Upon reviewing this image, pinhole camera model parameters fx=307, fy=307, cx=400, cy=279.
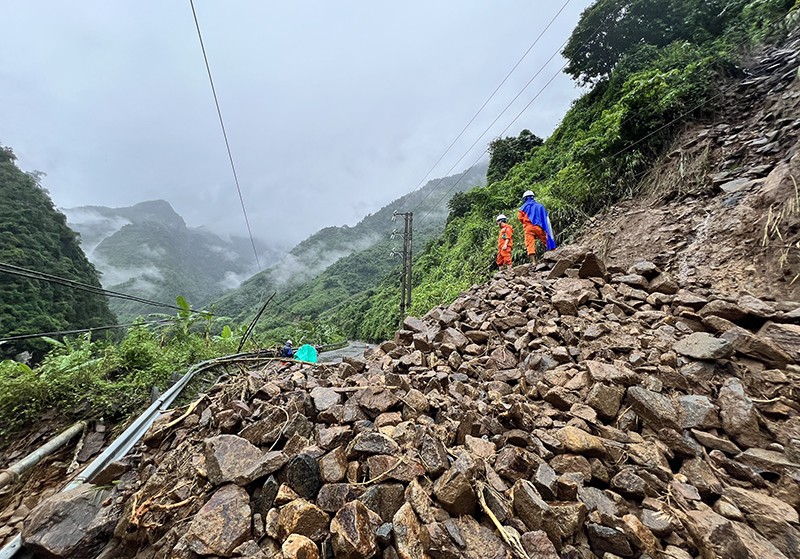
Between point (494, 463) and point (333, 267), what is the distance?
62.1 meters

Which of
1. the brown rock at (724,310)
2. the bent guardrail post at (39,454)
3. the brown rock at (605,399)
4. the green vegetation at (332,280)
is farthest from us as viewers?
the green vegetation at (332,280)

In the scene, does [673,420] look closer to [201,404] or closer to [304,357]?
[201,404]

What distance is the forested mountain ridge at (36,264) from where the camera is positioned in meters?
15.5

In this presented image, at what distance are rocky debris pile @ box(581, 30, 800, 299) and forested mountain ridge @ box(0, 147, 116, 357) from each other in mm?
21076

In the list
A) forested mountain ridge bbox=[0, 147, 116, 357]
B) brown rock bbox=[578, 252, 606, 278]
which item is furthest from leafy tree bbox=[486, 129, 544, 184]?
forested mountain ridge bbox=[0, 147, 116, 357]

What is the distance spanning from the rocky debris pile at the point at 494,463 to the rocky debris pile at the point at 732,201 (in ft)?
3.12

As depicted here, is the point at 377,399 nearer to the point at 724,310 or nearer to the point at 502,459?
the point at 502,459

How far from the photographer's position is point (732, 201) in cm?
500

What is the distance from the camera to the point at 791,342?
8.82 feet

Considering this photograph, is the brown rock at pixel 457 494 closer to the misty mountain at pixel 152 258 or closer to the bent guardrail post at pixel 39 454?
the bent guardrail post at pixel 39 454

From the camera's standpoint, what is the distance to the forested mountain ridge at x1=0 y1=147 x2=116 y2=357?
50.7 feet

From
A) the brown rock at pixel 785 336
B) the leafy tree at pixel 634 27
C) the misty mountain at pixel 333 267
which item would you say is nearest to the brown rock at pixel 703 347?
the brown rock at pixel 785 336

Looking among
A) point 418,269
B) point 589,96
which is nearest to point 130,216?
point 418,269

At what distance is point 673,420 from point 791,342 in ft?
5.01
